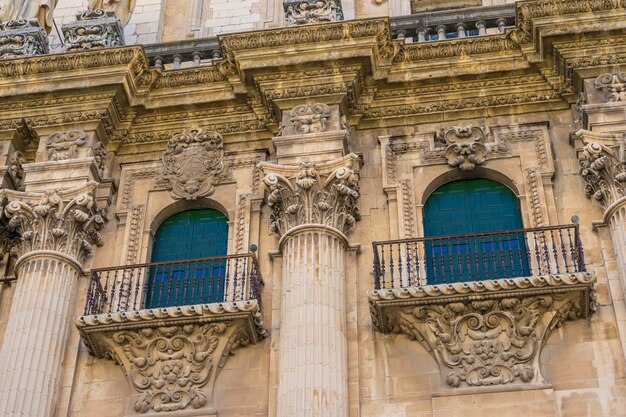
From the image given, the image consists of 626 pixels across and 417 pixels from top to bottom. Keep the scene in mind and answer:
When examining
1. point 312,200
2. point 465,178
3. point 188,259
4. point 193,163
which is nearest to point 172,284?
point 188,259

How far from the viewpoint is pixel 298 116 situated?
18703mm

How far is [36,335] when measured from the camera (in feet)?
54.6

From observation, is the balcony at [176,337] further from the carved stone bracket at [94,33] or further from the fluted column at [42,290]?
the carved stone bracket at [94,33]

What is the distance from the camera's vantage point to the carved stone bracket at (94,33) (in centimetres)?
→ 2023

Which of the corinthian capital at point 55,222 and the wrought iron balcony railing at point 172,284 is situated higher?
the corinthian capital at point 55,222

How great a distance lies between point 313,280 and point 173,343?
2199 mm

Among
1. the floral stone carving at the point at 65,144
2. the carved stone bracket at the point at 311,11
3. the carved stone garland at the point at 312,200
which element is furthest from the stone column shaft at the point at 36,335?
the carved stone bracket at the point at 311,11

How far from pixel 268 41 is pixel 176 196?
9.64 feet

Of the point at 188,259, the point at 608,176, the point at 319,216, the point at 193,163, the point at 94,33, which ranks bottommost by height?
the point at 188,259

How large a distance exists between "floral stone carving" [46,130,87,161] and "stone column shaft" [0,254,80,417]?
7.06ft

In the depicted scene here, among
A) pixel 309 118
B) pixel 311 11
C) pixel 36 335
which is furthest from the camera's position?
pixel 311 11

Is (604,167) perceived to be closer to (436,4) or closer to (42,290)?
(436,4)

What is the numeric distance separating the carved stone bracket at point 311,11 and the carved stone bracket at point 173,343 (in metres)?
5.66

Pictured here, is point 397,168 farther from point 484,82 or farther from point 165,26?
point 165,26
